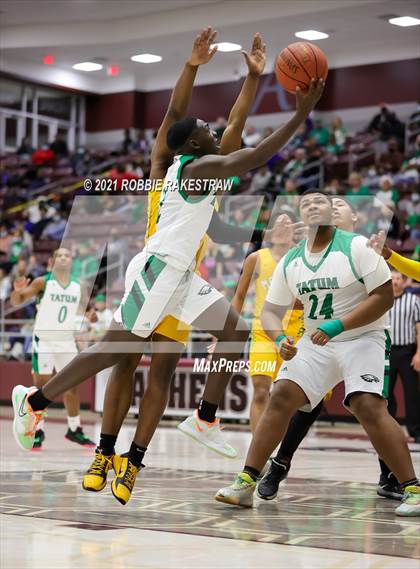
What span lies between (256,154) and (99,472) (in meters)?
2.04

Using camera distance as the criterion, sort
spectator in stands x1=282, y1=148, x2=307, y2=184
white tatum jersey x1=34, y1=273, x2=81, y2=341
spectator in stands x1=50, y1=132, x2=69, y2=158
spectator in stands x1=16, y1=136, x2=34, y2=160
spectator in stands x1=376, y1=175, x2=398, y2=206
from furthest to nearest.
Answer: spectator in stands x1=16, y1=136, x2=34, y2=160, spectator in stands x1=50, y1=132, x2=69, y2=158, spectator in stands x1=282, y1=148, x2=307, y2=184, spectator in stands x1=376, y1=175, x2=398, y2=206, white tatum jersey x1=34, y1=273, x2=81, y2=341

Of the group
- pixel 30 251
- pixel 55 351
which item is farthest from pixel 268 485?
pixel 30 251

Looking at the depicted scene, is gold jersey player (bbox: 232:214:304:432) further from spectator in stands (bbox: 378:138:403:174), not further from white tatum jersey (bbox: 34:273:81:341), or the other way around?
spectator in stands (bbox: 378:138:403:174)

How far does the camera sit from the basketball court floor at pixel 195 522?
14.5 ft

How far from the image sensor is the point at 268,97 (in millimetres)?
26578

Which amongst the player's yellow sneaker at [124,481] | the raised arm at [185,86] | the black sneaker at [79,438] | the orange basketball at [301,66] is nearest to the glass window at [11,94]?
the black sneaker at [79,438]

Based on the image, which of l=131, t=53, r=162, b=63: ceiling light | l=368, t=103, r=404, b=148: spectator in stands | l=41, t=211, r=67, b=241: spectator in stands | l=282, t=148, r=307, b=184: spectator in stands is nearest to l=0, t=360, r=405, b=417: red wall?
l=41, t=211, r=67, b=241: spectator in stands

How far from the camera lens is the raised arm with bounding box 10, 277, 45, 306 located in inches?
330

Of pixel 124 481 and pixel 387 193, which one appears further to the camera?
pixel 387 193

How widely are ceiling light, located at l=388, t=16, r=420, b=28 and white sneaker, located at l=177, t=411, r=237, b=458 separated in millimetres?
17248

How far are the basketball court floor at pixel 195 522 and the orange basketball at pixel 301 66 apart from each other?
7.74 ft

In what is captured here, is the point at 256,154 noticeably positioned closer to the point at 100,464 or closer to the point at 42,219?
the point at 100,464

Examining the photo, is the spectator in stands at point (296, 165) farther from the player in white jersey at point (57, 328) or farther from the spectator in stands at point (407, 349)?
the player in white jersey at point (57, 328)

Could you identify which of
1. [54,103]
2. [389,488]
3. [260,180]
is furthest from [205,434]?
[54,103]
